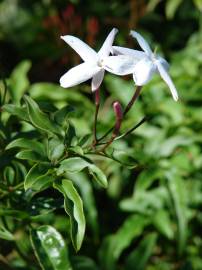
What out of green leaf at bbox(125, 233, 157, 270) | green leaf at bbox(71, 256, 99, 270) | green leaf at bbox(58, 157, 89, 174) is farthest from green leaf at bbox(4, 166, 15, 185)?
green leaf at bbox(125, 233, 157, 270)

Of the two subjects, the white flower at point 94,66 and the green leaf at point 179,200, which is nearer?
the white flower at point 94,66

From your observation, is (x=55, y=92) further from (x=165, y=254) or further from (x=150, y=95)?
(x=165, y=254)

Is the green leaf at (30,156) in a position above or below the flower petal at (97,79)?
below

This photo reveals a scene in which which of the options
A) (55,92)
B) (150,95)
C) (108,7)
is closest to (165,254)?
(150,95)

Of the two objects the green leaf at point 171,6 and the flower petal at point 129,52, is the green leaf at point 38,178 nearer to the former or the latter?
the flower petal at point 129,52

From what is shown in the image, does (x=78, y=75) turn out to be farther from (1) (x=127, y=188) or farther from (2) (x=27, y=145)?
(1) (x=127, y=188)

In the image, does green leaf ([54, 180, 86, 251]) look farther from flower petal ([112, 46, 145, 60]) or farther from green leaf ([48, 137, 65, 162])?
flower petal ([112, 46, 145, 60])

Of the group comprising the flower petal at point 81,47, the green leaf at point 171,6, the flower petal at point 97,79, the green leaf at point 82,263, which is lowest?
the green leaf at point 82,263

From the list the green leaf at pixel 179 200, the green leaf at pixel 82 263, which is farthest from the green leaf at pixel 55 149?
the green leaf at pixel 179 200
